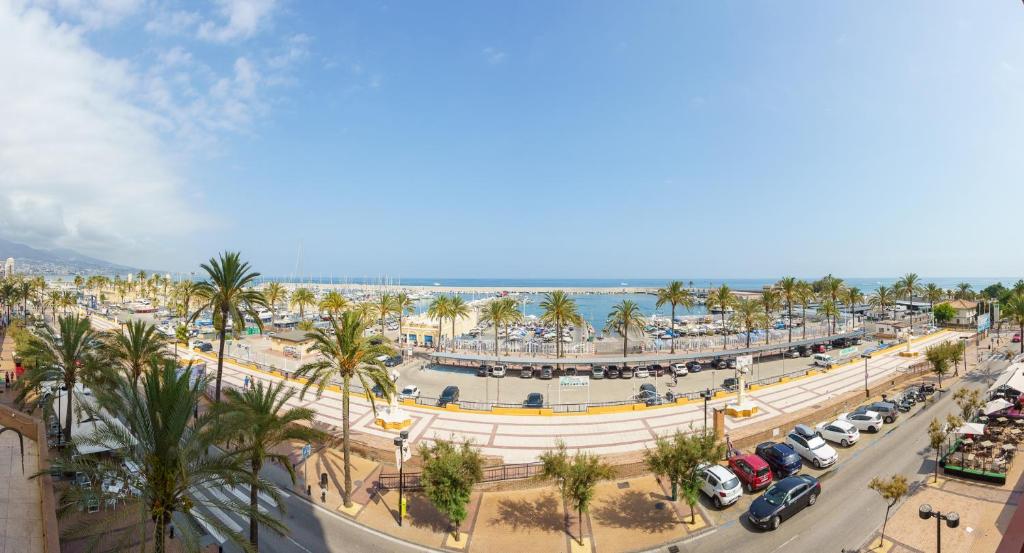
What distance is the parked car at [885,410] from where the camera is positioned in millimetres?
27516

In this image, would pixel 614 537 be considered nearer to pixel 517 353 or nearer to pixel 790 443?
pixel 790 443

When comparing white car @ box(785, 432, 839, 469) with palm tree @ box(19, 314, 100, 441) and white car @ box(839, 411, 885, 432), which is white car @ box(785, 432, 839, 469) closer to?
white car @ box(839, 411, 885, 432)

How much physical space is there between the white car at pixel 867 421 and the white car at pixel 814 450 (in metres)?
4.99

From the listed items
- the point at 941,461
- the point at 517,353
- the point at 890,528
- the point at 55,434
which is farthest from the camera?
the point at 517,353

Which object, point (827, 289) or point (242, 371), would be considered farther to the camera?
point (827, 289)

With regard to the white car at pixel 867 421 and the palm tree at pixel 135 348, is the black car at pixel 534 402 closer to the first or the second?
the white car at pixel 867 421

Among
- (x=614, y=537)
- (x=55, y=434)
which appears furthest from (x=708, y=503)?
(x=55, y=434)

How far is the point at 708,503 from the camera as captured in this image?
18781 millimetres

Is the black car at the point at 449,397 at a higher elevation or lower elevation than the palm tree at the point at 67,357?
lower

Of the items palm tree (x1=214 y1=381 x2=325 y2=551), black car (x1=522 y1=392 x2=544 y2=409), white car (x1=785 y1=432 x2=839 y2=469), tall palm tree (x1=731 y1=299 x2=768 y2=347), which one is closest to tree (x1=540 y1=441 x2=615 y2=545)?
palm tree (x1=214 y1=381 x2=325 y2=551)

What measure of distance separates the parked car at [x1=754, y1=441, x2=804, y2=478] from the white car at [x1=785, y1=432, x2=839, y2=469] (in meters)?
0.66

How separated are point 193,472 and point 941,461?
30.5 metres

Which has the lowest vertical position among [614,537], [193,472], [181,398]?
[614,537]

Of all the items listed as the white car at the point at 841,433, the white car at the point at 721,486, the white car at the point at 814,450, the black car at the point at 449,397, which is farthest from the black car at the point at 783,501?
the black car at the point at 449,397
